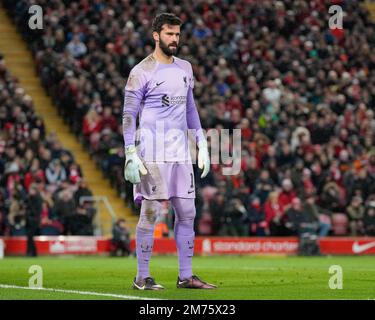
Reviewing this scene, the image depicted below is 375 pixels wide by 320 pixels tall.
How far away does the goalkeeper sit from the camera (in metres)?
11.5

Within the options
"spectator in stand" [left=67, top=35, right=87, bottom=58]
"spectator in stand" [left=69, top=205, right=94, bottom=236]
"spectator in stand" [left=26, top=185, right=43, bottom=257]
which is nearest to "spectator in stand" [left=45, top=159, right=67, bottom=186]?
"spectator in stand" [left=69, top=205, right=94, bottom=236]

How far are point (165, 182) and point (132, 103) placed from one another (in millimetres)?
871

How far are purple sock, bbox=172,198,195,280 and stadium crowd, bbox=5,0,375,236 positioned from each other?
13214 millimetres

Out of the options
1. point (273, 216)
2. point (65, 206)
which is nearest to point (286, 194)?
point (273, 216)

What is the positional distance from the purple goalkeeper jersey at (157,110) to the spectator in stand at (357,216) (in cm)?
1483

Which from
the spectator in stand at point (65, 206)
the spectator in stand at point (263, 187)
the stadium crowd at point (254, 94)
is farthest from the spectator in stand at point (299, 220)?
the spectator in stand at point (65, 206)

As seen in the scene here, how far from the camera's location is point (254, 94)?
28578 mm

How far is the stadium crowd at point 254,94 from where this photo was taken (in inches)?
1005

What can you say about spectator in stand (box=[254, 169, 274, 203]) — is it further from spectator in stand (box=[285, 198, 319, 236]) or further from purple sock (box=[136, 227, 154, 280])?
purple sock (box=[136, 227, 154, 280])

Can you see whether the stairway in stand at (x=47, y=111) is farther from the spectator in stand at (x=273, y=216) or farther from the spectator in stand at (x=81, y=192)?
the spectator in stand at (x=273, y=216)

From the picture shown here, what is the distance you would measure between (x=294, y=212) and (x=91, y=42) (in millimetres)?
6756
